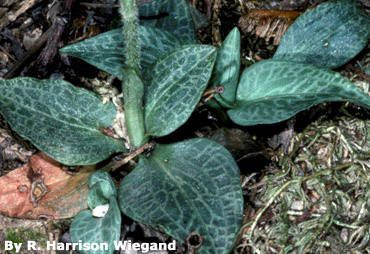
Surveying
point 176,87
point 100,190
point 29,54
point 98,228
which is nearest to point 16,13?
point 29,54

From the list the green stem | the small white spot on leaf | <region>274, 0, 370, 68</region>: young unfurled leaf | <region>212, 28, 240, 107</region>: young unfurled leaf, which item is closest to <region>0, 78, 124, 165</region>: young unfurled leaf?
the green stem

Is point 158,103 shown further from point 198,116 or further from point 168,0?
point 168,0

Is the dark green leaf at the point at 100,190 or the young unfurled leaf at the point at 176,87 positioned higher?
the young unfurled leaf at the point at 176,87

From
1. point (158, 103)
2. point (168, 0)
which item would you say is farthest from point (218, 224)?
point (168, 0)

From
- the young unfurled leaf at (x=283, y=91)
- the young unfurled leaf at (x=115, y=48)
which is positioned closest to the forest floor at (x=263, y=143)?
the young unfurled leaf at (x=283, y=91)

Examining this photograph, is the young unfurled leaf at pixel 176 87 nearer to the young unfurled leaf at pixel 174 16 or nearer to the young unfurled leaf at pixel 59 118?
the young unfurled leaf at pixel 59 118

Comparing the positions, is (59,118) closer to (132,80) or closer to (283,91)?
(132,80)

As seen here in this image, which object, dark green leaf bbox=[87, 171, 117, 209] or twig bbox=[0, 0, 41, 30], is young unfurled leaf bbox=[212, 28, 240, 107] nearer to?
dark green leaf bbox=[87, 171, 117, 209]
